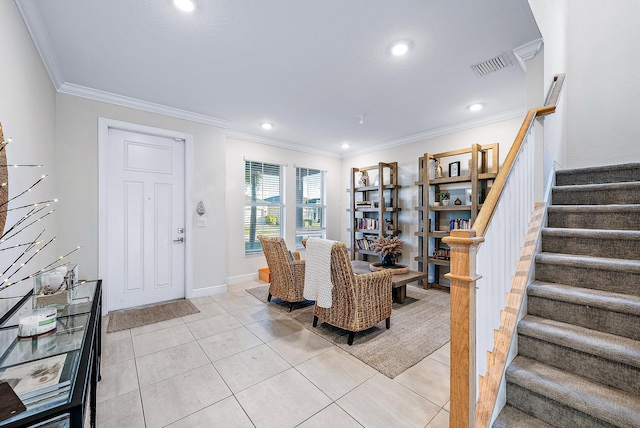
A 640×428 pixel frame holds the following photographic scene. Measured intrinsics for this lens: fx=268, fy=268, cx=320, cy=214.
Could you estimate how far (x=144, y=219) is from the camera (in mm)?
3617

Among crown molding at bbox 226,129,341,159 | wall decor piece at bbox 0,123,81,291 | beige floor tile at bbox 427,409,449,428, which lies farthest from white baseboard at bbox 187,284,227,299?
beige floor tile at bbox 427,409,449,428

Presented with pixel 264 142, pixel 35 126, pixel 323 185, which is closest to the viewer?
pixel 35 126

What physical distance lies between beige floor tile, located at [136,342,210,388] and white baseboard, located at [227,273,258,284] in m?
2.12

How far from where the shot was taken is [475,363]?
122 centimetres

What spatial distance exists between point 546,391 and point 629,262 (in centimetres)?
97

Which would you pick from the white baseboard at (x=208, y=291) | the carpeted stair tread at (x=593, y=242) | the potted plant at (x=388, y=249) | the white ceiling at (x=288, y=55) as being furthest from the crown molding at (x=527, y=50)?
the white baseboard at (x=208, y=291)

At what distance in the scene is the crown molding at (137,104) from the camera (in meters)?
3.06

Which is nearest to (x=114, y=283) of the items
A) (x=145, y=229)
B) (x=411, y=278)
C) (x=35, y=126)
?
(x=145, y=229)

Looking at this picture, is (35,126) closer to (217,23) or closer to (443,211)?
(217,23)

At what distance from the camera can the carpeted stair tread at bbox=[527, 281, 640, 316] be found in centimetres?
140

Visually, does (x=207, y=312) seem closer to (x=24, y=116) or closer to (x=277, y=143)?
(x=24, y=116)

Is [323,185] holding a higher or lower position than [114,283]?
higher

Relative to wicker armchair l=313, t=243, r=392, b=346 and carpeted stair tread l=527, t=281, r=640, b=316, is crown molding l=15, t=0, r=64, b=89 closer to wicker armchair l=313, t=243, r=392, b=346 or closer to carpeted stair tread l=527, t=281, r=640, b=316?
wicker armchair l=313, t=243, r=392, b=346

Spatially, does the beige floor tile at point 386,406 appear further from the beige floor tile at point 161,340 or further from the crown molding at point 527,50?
the crown molding at point 527,50
